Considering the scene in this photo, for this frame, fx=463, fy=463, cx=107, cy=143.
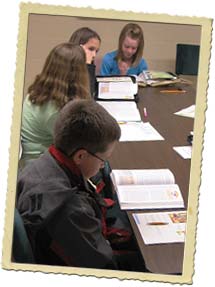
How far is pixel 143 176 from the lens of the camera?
5.07 ft

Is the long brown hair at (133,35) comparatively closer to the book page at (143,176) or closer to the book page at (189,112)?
the book page at (189,112)

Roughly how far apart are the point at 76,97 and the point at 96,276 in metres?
0.45

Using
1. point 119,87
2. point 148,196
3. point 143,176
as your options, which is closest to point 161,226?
point 148,196

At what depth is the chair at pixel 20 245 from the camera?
1057mm

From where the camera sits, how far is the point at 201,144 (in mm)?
985

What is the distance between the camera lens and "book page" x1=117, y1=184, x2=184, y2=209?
142cm

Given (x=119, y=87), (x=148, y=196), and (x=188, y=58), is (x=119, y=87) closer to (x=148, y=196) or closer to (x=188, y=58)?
(x=148, y=196)

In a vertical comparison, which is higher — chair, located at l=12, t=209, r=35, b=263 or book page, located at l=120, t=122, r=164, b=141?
book page, located at l=120, t=122, r=164, b=141

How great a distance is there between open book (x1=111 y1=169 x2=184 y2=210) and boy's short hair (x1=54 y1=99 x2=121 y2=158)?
28 centimetres

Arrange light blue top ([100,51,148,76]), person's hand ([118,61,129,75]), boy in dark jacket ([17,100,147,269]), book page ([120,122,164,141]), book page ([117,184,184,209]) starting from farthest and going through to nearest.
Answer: book page ([120,122,164,141])
person's hand ([118,61,129,75])
book page ([117,184,184,209])
light blue top ([100,51,148,76])
boy in dark jacket ([17,100,147,269])

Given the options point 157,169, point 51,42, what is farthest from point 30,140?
point 157,169

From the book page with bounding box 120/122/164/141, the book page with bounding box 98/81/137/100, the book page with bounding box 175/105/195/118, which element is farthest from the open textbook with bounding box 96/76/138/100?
the book page with bounding box 175/105/195/118

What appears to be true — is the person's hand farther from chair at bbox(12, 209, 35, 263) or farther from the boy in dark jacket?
chair at bbox(12, 209, 35, 263)

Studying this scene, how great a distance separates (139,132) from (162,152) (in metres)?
0.13
